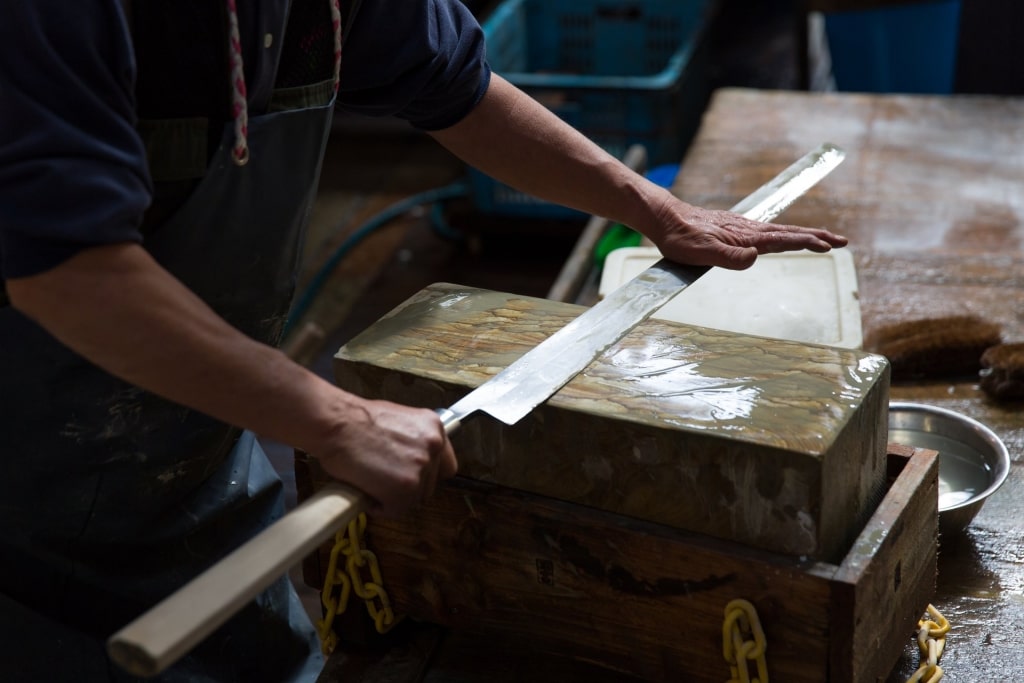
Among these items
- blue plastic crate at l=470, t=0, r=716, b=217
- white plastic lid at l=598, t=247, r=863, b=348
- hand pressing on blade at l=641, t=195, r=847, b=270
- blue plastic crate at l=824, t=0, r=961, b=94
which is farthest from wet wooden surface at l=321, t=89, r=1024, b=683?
blue plastic crate at l=824, t=0, r=961, b=94

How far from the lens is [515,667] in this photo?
1.38m

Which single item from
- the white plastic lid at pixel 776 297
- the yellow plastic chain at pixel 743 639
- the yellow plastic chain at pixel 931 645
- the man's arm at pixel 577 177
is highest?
the man's arm at pixel 577 177

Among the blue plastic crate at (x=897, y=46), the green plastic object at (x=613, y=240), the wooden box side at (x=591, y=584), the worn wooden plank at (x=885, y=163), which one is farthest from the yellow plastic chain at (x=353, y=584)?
the blue plastic crate at (x=897, y=46)

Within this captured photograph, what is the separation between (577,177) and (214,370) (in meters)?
0.75

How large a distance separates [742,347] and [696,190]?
143 cm

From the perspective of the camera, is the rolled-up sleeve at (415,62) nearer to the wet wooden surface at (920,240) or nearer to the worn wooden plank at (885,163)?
the wet wooden surface at (920,240)

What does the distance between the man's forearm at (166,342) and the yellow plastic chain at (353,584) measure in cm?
32

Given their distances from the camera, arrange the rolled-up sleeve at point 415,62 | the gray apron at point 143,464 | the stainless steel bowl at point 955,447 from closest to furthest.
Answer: the gray apron at point 143,464
the rolled-up sleeve at point 415,62
the stainless steel bowl at point 955,447

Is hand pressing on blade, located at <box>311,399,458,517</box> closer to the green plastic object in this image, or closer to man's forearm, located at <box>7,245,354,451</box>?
man's forearm, located at <box>7,245,354,451</box>

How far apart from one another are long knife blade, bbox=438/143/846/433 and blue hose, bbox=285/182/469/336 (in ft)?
9.38

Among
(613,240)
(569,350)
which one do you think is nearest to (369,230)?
(613,240)

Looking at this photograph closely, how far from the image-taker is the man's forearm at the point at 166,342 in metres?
1.04

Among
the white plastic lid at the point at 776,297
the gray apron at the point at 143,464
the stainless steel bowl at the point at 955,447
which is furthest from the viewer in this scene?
the white plastic lid at the point at 776,297

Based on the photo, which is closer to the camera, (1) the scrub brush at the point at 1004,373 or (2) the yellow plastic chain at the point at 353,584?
(2) the yellow plastic chain at the point at 353,584
